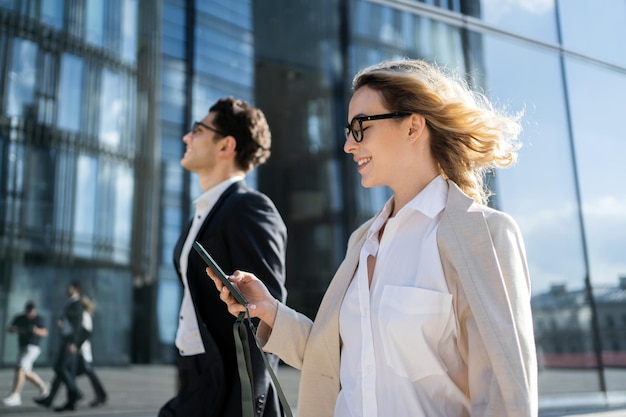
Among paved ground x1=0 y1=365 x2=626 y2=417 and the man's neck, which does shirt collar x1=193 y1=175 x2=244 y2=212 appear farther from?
paved ground x1=0 y1=365 x2=626 y2=417

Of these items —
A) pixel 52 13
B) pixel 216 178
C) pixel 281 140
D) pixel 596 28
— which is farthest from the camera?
pixel 281 140

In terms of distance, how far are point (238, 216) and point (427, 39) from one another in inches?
223

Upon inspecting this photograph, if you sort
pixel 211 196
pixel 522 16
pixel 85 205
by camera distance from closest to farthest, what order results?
pixel 211 196
pixel 522 16
pixel 85 205

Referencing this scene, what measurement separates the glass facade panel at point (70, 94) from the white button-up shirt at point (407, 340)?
27.6 feet

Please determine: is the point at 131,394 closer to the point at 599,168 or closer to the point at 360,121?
the point at 599,168

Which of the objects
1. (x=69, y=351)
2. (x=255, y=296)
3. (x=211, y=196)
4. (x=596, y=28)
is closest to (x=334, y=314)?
(x=255, y=296)

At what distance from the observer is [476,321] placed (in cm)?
135

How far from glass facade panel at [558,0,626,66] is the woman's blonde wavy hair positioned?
20.3 feet

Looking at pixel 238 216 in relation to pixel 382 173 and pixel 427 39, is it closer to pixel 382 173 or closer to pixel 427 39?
pixel 382 173

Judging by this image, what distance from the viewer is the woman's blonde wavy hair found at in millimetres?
1712

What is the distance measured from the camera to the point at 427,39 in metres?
7.55

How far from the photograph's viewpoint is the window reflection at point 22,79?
845 cm

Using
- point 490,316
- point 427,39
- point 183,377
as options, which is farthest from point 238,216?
point 427,39

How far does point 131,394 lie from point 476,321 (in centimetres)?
753
